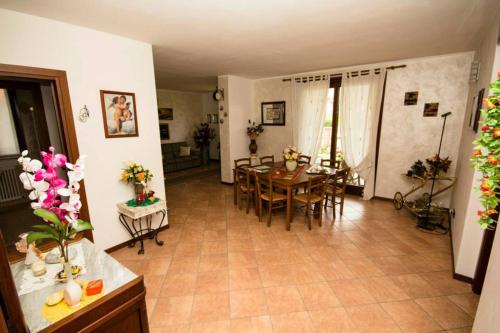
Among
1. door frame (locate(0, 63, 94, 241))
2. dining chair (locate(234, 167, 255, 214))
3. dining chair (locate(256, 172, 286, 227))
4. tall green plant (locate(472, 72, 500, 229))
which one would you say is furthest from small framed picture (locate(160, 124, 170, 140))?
tall green plant (locate(472, 72, 500, 229))

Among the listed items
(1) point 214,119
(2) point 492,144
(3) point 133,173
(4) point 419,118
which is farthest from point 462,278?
(1) point 214,119

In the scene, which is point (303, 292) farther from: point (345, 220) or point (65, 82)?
point (65, 82)

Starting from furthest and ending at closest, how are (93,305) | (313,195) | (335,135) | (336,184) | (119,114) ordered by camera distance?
(335,135) < (336,184) < (313,195) < (119,114) < (93,305)

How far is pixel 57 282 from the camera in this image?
1.22 metres

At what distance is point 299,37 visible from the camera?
105 inches

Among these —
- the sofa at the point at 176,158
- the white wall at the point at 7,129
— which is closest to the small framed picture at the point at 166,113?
the sofa at the point at 176,158

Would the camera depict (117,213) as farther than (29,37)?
Yes

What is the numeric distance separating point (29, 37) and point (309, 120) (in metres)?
4.46

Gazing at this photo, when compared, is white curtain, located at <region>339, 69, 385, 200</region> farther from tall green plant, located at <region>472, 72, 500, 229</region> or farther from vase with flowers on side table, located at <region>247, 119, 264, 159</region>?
tall green plant, located at <region>472, 72, 500, 229</region>

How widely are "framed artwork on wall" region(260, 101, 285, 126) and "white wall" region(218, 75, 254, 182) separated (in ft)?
1.16

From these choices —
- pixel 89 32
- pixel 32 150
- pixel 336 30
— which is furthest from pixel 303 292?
pixel 32 150

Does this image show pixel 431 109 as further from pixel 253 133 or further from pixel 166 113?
pixel 166 113

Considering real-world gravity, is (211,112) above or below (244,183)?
above

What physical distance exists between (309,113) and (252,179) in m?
2.14
